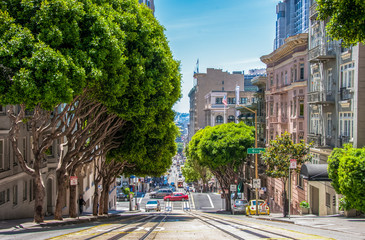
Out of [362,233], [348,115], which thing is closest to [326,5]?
[362,233]

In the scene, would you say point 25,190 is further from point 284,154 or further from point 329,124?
point 329,124

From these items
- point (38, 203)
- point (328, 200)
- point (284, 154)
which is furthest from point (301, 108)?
point (38, 203)

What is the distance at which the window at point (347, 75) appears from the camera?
91.1 feet

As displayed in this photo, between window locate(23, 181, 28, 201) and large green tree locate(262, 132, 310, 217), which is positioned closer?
window locate(23, 181, 28, 201)

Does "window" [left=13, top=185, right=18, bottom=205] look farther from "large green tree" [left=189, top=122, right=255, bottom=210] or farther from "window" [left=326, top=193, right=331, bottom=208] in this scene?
"large green tree" [left=189, top=122, right=255, bottom=210]

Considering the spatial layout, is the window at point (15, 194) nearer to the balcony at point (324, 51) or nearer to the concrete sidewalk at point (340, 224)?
the concrete sidewalk at point (340, 224)

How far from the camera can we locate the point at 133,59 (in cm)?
1955

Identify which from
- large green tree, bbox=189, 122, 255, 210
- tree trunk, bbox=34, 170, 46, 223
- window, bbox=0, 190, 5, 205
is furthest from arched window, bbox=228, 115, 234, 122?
tree trunk, bbox=34, 170, 46, 223

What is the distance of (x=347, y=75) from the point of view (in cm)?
2853

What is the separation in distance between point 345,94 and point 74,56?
64.9ft

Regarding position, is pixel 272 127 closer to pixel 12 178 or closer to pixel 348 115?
pixel 348 115

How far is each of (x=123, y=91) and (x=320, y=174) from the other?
16.2m

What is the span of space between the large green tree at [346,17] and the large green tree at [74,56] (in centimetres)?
825

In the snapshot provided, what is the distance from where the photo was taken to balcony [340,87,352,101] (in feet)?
92.4
